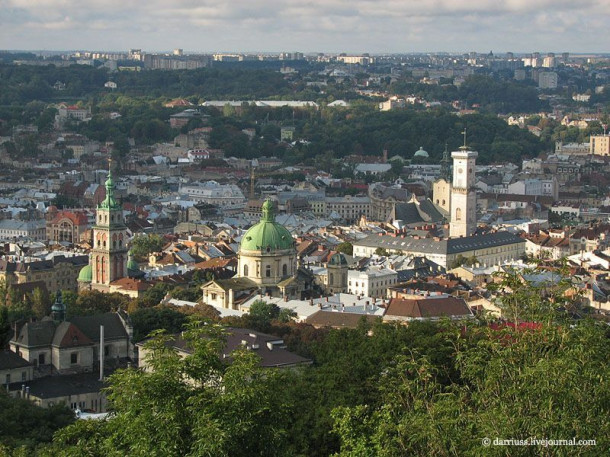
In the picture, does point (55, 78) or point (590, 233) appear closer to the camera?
point (590, 233)

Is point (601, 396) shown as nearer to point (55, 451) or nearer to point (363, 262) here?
point (55, 451)

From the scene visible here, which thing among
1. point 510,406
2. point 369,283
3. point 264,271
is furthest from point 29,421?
point 369,283

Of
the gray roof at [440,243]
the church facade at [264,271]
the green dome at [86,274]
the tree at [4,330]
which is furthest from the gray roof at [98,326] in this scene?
the gray roof at [440,243]

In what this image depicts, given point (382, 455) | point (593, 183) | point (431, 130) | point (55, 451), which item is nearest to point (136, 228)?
point (593, 183)

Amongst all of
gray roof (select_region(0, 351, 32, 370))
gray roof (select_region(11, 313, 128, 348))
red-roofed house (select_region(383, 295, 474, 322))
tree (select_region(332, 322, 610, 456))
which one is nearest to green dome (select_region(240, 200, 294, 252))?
red-roofed house (select_region(383, 295, 474, 322))

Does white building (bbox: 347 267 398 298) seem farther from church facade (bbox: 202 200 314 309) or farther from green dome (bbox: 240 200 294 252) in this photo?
green dome (bbox: 240 200 294 252)

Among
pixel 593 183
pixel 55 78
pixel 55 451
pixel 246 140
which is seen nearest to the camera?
pixel 55 451
